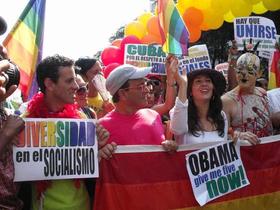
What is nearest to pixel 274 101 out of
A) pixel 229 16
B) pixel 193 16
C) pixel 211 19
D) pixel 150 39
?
pixel 193 16

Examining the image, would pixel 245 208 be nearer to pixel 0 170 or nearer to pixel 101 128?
pixel 101 128

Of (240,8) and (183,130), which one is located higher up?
(240,8)

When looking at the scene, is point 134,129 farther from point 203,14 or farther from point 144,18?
point 144,18

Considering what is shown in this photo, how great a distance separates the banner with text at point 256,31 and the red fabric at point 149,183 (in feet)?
8.69

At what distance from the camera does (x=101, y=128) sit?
3283 mm

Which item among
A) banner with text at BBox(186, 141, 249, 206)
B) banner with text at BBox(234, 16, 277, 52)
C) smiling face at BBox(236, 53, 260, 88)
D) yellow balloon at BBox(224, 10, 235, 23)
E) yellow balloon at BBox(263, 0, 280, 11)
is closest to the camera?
banner with text at BBox(186, 141, 249, 206)

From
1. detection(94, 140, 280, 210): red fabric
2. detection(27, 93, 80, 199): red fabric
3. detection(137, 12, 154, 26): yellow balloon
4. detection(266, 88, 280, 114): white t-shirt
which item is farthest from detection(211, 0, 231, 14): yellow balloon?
detection(27, 93, 80, 199): red fabric

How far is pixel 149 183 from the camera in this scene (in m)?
3.53

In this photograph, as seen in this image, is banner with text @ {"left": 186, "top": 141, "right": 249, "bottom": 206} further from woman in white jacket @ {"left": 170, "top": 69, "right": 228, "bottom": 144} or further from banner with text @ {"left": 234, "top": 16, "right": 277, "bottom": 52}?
banner with text @ {"left": 234, "top": 16, "right": 277, "bottom": 52}

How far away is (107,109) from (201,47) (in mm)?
2014

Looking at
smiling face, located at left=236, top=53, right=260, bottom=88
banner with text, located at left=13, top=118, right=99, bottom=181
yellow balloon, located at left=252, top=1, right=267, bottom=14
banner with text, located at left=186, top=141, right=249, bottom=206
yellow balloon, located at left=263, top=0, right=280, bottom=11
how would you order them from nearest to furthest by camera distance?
1. banner with text, located at left=13, top=118, right=99, bottom=181
2. banner with text, located at left=186, top=141, right=249, bottom=206
3. smiling face, located at left=236, top=53, right=260, bottom=88
4. yellow balloon, located at left=263, top=0, right=280, bottom=11
5. yellow balloon, located at left=252, top=1, right=267, bottom=14

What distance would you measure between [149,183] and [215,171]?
54cm

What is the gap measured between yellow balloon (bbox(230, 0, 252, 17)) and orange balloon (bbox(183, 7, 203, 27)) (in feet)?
1.65

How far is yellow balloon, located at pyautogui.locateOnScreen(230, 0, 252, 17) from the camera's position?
6.70m
